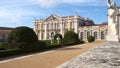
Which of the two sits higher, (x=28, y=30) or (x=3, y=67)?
(x=28, y=30)

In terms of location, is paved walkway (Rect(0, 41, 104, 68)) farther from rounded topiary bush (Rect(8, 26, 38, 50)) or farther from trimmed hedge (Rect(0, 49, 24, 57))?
rounded topiary bush (Rect(8, 26, 38, 50))

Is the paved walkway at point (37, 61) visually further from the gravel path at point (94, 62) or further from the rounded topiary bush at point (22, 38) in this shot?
the gravel path at point (94, 62)

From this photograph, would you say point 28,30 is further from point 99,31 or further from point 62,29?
point 62,29

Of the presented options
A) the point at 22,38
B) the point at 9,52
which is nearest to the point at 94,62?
the point at 9,52

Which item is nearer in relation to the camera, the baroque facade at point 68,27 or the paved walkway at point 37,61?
the paved walkway at point 37,61

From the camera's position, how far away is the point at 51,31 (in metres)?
62.1

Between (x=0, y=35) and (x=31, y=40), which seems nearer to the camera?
(x=31, y=40)

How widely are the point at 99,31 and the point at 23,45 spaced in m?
37.8

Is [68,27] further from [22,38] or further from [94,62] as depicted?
[94,62]

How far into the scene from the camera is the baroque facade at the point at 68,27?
54.5m

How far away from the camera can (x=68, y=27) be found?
2327 inches

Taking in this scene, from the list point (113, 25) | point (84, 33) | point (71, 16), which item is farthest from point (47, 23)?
point (113, 25)

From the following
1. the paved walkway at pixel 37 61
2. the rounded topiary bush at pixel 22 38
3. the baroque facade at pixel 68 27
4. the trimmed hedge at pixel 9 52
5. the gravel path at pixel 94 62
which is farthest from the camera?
the baroque facade at pixel 68 27

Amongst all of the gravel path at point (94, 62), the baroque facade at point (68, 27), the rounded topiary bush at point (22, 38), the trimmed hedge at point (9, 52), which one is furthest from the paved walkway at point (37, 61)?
the baroque facade at point (68, 27)
